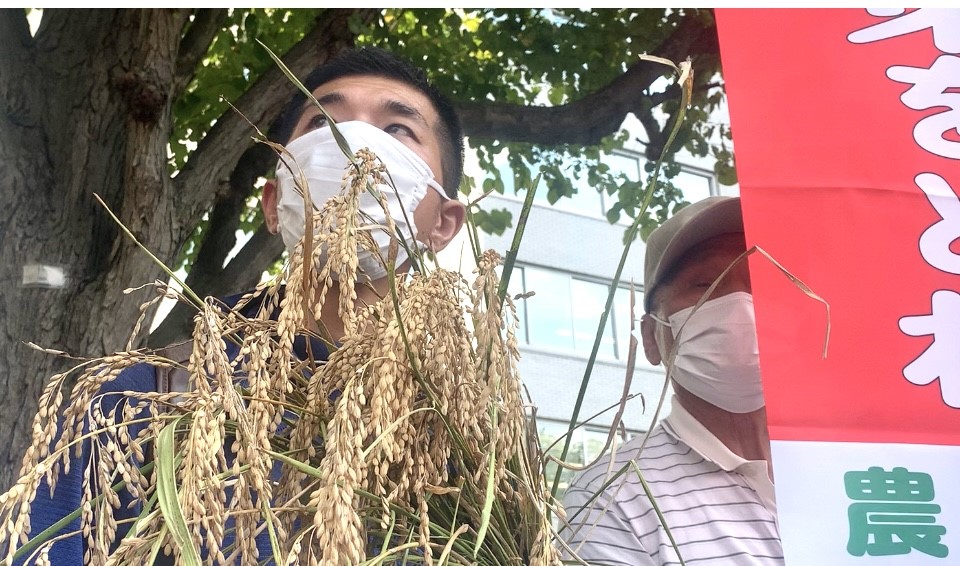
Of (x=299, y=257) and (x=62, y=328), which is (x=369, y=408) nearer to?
(x=299, y=257)

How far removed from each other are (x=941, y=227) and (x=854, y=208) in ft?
0.49

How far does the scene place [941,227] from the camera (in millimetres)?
1393

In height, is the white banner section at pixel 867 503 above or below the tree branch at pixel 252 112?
below

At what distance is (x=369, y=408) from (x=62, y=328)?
1.74 m

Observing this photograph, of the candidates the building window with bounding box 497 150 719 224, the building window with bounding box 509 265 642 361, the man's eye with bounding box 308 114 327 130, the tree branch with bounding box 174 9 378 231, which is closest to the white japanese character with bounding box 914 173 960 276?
the man's eye with bounding box 308 114 327 130

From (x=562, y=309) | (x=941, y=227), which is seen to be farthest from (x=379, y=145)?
(x=562, y=309)

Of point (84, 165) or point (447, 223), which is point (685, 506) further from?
point (84, 165)

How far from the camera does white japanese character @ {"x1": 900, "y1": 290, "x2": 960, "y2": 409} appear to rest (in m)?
1.31

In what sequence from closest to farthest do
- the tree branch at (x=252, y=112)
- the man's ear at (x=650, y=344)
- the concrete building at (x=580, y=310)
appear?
1. the man's ear at (x=650, y=344)
2. the concrete building at (x=580, y=310)
3. the tree branch at (x=252, y=112)

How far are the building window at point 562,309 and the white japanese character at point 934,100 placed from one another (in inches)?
59.4

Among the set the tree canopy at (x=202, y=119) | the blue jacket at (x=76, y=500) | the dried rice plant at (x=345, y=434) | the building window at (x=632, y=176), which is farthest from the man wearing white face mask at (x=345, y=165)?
the building window at (x=632, y=176)

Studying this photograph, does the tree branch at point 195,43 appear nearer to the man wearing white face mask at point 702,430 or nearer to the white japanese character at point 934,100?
the man wearing white face mask at point 702,430

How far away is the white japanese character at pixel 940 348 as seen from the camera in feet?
4.31

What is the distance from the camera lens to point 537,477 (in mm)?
743
